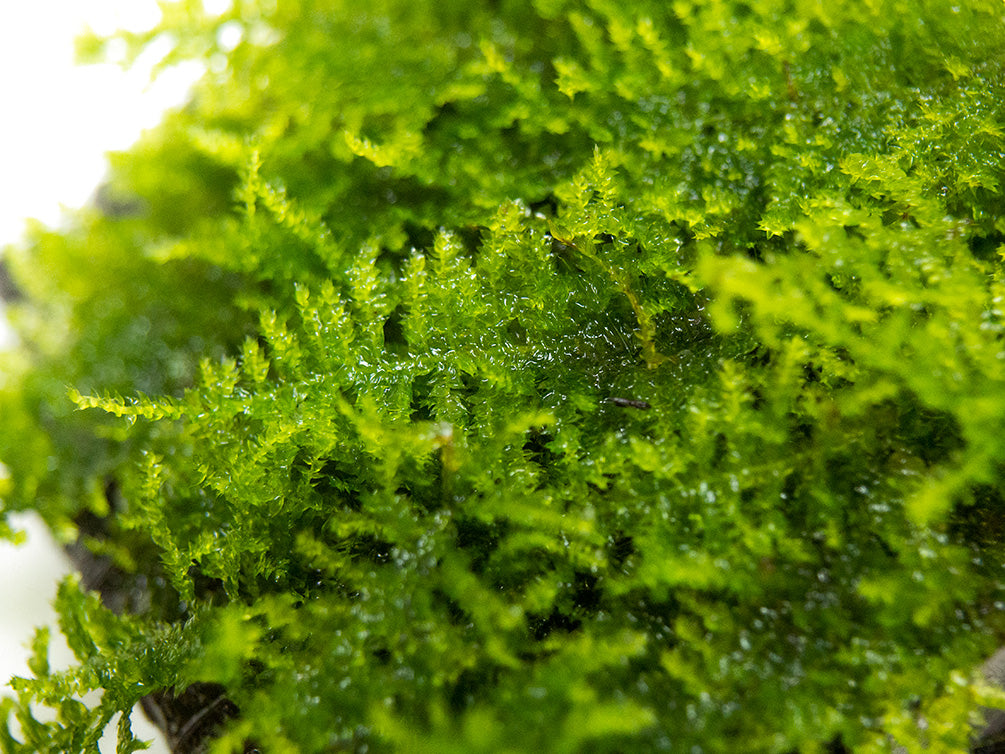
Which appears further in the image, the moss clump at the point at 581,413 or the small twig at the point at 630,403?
the small twig at the point at 630,403

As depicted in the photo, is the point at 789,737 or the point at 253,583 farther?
the point at 253,583

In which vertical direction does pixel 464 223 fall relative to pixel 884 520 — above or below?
above

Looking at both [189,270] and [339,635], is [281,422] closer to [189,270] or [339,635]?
[339,635]

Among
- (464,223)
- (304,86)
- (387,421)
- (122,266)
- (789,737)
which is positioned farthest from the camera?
(122,266)

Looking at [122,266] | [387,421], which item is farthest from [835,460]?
[122,266]

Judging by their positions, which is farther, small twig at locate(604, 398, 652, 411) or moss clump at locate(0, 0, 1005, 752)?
small twig at locate(604, 398, 652, 411)

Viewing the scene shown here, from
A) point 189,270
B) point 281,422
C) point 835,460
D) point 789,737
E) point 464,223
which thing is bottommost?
point 789,737

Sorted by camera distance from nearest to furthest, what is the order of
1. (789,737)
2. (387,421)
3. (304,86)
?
1. (789,737)
2. (387,421)
3. (304,86)
